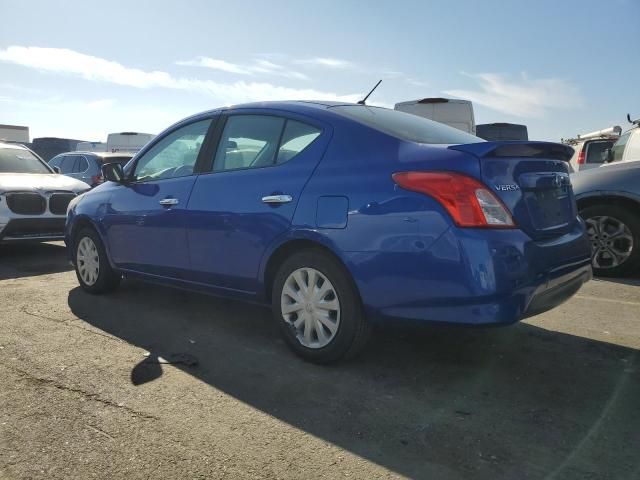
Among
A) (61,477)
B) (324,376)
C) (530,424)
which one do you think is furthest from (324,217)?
(61,477)

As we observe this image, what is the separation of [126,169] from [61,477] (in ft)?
10.6

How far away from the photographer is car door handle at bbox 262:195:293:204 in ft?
11.7

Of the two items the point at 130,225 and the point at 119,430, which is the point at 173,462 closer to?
the point at 119,430

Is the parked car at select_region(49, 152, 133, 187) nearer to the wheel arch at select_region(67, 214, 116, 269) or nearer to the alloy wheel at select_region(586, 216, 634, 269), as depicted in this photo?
the wheel arch at select_region(67, 214, 116, 269)

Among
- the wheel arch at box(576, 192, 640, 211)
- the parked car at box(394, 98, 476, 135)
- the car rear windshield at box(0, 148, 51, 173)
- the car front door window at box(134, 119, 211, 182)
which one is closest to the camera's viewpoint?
the car front door window at box(134, 119, 211, 182)

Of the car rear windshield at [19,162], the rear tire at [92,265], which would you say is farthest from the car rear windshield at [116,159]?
the rear tire at [92,265]

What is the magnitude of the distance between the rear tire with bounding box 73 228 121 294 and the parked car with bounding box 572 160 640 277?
515 centimetres

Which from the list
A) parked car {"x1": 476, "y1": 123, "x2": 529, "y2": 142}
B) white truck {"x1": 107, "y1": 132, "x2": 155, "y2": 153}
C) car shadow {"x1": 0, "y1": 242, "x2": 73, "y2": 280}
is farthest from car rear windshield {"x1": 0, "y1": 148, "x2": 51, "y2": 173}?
parked car {"x1": 476, "y1": 123, "x2": 529, "y2": 142}

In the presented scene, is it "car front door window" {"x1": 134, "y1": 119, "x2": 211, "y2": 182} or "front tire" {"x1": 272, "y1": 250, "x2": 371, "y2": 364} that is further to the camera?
"car front door window" {"x1": 134, "y1": 119, "x2": 211, "y2": 182}

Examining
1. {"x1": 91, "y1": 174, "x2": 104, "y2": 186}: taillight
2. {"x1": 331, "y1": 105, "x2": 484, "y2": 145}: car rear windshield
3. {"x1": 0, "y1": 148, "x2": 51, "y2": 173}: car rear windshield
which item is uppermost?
{"x1": 331, "y1": 105, "x2": 484, "y2": 145}: car rear windshield

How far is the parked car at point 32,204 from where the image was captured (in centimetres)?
747

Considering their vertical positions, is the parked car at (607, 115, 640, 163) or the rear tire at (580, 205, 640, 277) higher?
the parked car at (607, 115, 640, 163)

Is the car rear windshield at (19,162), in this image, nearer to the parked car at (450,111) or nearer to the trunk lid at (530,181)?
the parked car at (450,111)

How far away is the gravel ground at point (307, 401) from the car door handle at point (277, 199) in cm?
105
